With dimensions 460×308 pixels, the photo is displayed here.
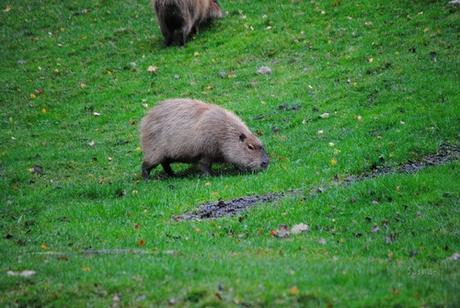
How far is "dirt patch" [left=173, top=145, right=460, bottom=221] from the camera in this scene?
11.5 meters

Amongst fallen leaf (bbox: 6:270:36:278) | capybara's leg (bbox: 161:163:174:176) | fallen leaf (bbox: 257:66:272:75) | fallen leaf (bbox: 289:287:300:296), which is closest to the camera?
fallen leaf (bbox: 289:287:300:296)

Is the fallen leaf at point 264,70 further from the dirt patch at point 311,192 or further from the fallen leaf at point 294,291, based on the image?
the fallen leaf at point 294,291

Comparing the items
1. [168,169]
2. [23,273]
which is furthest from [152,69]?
[23,273]

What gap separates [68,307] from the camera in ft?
24.6

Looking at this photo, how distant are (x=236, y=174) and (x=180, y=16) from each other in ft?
30.5

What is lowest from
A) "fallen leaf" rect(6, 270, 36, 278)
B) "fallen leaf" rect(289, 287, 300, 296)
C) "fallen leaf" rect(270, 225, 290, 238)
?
"fallen leaf" rect(270, 225, 290, 238)

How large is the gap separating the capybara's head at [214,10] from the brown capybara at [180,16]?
0.11 m

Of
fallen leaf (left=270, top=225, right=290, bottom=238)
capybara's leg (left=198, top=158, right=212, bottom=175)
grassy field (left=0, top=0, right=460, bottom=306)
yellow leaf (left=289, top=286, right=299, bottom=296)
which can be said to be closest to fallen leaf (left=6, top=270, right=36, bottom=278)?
grassy field (left=0, top=0, right=460, bottom=306)

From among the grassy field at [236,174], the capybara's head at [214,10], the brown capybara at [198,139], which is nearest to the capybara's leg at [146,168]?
the brown capybara at [198,139]

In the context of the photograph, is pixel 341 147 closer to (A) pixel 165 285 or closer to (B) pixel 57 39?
(A) pixel 165 285

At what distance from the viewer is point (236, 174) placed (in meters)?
14.1

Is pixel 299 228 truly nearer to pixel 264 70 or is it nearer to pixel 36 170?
pixel 36 170

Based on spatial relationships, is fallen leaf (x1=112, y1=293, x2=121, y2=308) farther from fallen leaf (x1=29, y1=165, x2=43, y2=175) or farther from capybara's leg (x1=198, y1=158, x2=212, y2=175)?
fallen leaf (x1=29, y1=165, x2=43, y2=175)

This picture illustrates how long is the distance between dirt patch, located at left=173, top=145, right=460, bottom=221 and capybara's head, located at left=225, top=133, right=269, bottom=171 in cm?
166
